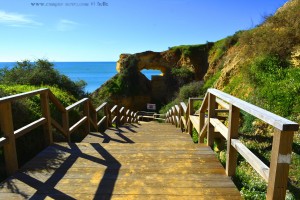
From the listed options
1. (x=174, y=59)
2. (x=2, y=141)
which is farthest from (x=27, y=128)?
(x=174, y=59)

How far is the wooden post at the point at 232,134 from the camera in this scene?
10.1 ft

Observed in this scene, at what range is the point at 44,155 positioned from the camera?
4.00 meters

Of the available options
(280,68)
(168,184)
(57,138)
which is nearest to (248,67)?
(280,68)

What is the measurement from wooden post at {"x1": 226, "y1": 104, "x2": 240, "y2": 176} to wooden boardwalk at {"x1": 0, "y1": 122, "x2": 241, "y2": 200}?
5.0 inches

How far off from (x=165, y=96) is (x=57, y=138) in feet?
92.6

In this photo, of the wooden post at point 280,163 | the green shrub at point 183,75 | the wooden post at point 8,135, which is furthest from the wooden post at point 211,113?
the green shrub at point 183,75

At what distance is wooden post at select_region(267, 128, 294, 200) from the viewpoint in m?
2.00

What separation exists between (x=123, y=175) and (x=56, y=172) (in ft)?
2.89

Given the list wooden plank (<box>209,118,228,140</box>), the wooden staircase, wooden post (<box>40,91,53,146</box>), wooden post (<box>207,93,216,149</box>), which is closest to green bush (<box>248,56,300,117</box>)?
wooden post (<box>207,93,216,149</box>)

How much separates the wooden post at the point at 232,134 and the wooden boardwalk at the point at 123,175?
13cm

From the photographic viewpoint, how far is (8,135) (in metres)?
3.33

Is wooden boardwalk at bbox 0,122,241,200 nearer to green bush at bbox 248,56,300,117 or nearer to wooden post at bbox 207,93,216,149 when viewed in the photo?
wooden post at bbox 207,93,216,149

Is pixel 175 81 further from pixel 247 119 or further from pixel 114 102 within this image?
pixel 247 119

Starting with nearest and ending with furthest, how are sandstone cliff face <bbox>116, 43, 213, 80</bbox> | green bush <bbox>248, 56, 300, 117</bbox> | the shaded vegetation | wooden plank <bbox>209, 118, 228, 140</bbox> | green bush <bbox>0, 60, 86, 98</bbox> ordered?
1. wooden plank <bbox>209, 118, 228, 140</bbox>
2. the shaded vegetation
3. green bush <bbox>248, 56, 300, 117</bbox>
4. green bush <bbox>0, 60, 86, 98</bbox>
5. sandstone cliff face <bbox>116, 43, 213, 80</bbox>
